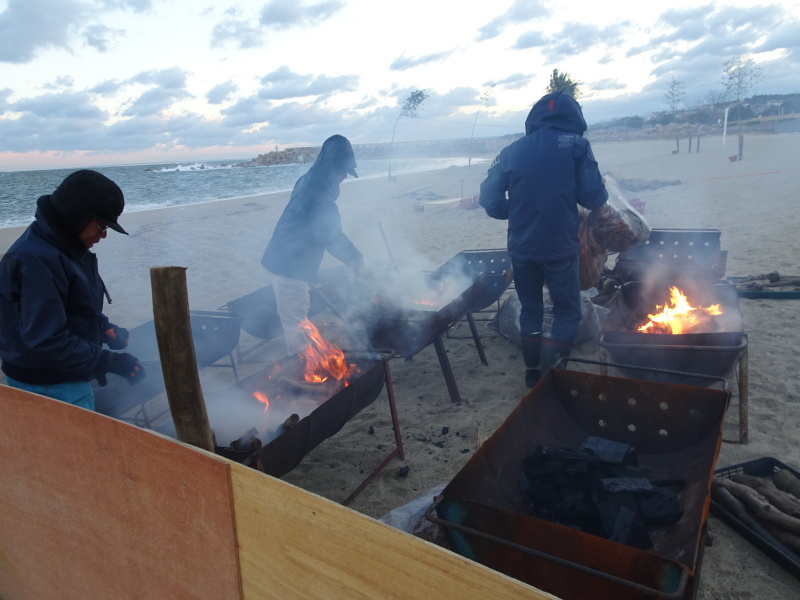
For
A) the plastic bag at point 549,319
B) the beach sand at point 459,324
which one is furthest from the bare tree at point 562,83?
the plastic bag at point 549,319

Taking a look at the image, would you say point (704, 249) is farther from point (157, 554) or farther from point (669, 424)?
point (157, 554)

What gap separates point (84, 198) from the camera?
2510 mm

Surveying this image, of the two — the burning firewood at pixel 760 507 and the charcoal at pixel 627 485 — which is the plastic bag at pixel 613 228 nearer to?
the burning firewood at pixel 760 507

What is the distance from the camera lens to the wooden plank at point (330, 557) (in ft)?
4.11

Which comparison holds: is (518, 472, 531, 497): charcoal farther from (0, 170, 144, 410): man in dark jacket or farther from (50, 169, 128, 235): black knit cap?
(50, 169, 128, 235): black knit cap

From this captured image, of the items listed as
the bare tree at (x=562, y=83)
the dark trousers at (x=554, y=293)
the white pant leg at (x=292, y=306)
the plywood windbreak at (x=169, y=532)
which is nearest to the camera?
the plywood windbreak at (x=169, y=532)

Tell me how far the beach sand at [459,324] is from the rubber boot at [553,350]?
15.6 inches

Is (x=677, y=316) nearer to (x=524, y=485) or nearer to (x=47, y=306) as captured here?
(x=524, y=485)

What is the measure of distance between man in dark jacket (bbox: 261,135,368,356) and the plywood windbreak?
2586mm

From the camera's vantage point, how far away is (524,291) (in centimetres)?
484

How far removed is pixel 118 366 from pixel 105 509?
103 cm

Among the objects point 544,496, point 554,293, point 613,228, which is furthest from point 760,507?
point 613,228

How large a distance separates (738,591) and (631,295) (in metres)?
2.69

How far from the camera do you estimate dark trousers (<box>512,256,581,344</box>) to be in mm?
4535
